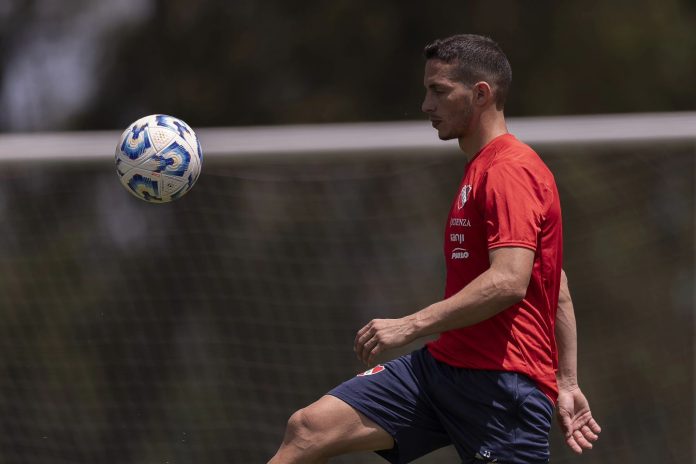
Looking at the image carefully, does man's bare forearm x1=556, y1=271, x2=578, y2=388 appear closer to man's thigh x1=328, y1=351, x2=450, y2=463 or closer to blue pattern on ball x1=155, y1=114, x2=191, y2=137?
man's thigh x1=328, y1=351, x2=450, y2=463

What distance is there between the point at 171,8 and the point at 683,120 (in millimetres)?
8462

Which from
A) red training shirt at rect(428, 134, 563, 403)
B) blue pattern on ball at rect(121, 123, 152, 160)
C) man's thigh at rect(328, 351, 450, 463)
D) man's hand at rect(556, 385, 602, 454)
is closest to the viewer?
red training shirt at rect(428, 134, 563, 403)

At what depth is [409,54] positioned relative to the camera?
12383 millimetres

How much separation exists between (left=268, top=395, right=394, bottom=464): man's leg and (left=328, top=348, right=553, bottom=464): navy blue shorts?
0.04 meters

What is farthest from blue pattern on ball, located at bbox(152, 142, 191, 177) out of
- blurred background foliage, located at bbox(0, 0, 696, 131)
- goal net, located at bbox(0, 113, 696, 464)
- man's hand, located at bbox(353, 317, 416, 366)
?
blurred background foliage, located at bbox(0, 0, 696, 131)

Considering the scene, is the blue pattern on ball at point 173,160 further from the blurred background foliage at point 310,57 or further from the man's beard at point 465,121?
the blurred background foliage at point 310,57

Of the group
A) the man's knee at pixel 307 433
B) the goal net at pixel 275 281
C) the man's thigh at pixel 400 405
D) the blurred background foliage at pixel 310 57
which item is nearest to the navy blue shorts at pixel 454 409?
the man's thigh at pixel 400 405

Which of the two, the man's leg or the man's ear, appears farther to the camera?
the man's ear

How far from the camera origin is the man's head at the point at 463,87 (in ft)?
13.7

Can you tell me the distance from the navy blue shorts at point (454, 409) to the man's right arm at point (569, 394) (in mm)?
188

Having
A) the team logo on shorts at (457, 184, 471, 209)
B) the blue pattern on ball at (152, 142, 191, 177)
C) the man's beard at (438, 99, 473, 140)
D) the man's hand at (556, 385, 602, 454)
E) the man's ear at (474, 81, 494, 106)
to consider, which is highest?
the blue pattern on ball at (152, 142, 191, 177)

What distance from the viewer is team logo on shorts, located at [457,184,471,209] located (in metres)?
3.98

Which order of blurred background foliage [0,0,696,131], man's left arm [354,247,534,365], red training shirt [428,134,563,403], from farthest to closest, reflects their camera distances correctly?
blurred background foliage [0,0,696,131] < red training shirt [428,134,563,403] < man's left arm [354,247,534,365]

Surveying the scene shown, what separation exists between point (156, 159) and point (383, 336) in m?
1.38
